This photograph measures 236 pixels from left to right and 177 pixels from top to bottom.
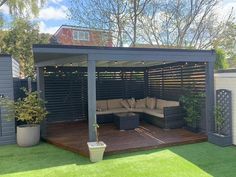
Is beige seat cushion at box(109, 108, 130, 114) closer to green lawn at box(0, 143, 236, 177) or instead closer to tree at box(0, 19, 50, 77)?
green lawn at box(0, 143, 236, 177)

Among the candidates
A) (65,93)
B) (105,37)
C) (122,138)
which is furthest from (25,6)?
(122,138)

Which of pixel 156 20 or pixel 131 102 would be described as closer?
pixel 131 102

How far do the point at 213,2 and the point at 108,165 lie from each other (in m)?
14.1

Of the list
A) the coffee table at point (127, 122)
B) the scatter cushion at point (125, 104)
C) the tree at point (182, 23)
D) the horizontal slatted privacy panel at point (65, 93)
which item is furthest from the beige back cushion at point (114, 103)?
the tree at point (182, 23)

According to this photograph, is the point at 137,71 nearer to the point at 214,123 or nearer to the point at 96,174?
the point at 214,123

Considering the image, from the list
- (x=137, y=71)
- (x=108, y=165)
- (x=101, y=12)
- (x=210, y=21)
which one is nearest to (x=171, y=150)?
(x=108, y=165)

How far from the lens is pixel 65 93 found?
399 inches

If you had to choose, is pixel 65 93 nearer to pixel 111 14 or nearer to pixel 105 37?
pixel 105 37

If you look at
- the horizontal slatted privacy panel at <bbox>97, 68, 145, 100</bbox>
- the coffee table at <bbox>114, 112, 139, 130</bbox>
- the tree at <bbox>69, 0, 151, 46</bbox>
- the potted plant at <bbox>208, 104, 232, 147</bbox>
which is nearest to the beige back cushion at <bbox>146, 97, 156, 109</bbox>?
the horizontal slatted privacy panel at <bbox>97, 68, 145, 100</bbox>

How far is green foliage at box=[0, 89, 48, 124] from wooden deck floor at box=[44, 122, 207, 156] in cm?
85

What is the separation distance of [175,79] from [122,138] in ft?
11.5

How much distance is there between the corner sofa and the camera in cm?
823

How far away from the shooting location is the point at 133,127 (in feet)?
27.5

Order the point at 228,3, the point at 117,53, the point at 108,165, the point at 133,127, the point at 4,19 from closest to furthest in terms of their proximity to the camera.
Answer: the point at 108,165 < the point at 117,53 < the point at 133,127 < the point at 4,19 < the point at 228,3
